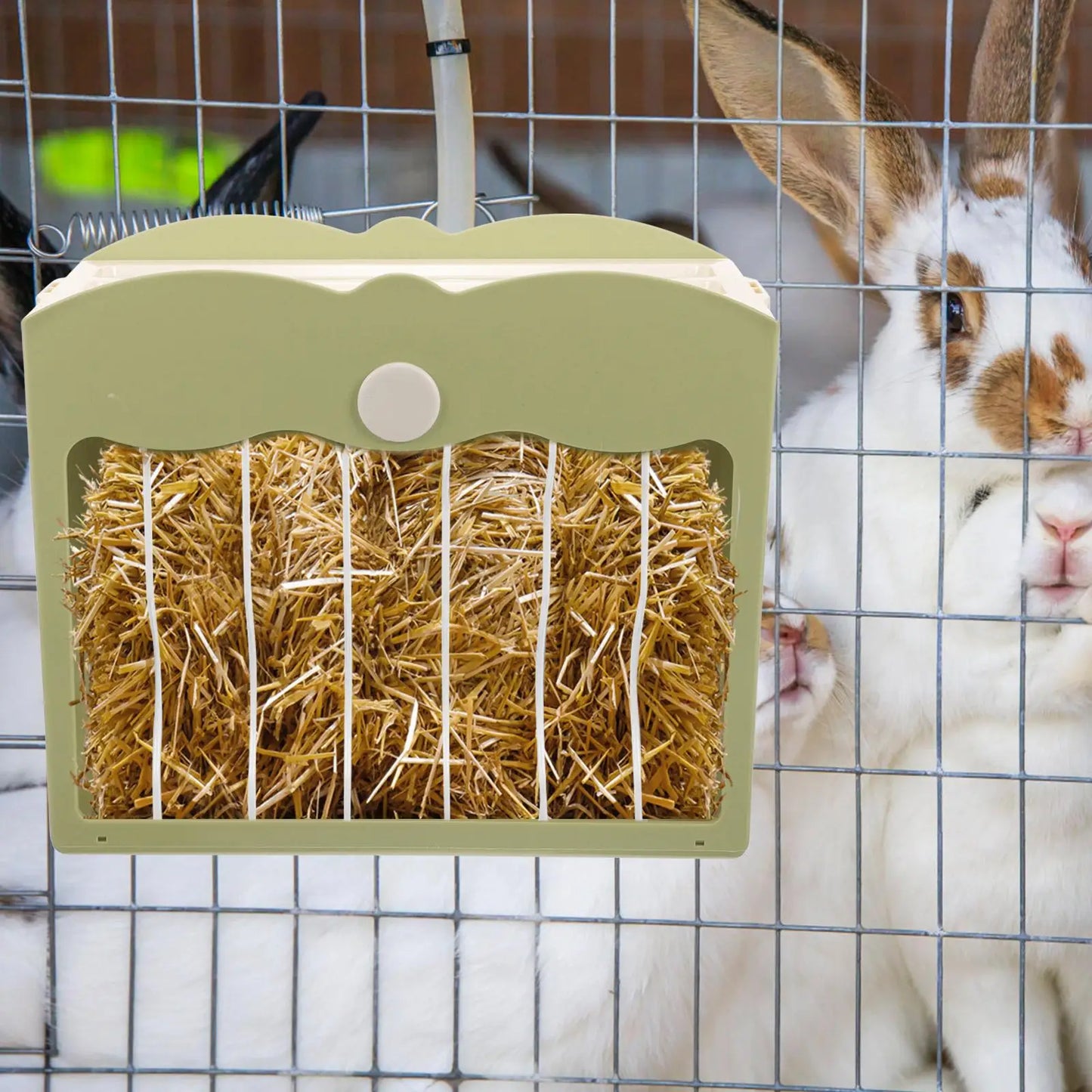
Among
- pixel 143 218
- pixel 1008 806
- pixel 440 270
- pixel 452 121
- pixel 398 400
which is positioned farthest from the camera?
pixel 143 218

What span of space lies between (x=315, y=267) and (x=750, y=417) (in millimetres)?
314

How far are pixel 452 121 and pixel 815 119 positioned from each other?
0.50m

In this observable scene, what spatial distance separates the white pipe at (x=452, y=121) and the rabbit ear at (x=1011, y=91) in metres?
0.55

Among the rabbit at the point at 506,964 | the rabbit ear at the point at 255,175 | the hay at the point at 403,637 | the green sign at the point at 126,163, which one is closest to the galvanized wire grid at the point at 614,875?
the rabbit at the point at 506,964

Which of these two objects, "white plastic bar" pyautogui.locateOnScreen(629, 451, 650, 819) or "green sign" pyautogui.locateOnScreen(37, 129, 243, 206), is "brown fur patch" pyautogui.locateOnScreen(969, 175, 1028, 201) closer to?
"white plastic bar" pyautogui.locateOnScreen(629, 451, 650, 819)

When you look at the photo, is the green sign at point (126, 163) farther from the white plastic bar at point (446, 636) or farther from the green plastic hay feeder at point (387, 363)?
the white plastic bar at point (446, 636)

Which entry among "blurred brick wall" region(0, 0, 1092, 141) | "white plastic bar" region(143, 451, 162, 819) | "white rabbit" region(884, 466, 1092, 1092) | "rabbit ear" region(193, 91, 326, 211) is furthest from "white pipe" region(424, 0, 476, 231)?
"white rabbit" region(884, 466, 1092, 1092)

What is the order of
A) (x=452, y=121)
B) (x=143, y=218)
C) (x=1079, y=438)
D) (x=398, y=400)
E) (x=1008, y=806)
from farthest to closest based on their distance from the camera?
(x=143, y=218)
(x=1008, y=806)
(x=1079, y=438)
(x=452, y=121)
(x=398, y=400)

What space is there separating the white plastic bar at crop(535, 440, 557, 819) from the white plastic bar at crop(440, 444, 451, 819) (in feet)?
0.18

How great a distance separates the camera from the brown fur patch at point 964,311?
1.20 meters

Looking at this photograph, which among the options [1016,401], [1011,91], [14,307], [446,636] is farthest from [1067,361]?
[14,307]

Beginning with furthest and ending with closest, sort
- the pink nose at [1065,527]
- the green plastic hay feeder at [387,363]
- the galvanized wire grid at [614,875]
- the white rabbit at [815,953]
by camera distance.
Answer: the white rabbit at [815,953], the pink nose at [1065,527], the galvanized wire grid at [614,875], the green plastic hay feeder at [387,363]

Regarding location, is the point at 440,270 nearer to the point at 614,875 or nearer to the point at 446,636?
the point at 446,636

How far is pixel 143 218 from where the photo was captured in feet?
4.54
